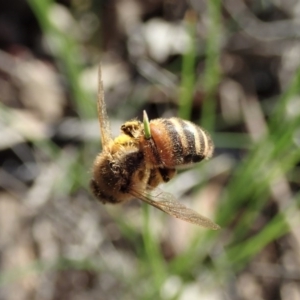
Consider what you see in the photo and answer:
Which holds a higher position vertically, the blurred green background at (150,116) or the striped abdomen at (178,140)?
the striped abdomen at (178,140)

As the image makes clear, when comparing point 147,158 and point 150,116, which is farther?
point 150,116

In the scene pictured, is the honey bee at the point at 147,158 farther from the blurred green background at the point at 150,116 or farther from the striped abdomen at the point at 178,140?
the blurred green background at the point at 150,116

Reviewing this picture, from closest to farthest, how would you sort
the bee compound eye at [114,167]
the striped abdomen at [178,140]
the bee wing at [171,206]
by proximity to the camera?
the bee wing at [171,206] → the striped abdomen at [178,140] → the bee compound eye at [114,167]

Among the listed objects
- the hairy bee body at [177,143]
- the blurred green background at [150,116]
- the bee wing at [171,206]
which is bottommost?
the blurred green background at [150,116]

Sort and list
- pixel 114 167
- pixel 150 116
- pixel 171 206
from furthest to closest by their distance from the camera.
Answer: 1. pixel 150 116
2. pixel 114 167
3. pixel 171 206

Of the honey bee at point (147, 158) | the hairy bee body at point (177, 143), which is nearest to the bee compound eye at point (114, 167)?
the honey bee at point (147, 158)

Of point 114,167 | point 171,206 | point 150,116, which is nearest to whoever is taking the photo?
point 171,206

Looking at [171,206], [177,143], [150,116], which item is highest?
[177,143]

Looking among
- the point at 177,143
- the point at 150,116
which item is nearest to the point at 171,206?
the point at 177,143

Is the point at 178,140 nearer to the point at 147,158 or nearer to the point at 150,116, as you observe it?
the point at 147,158

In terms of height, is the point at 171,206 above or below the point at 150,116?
above
